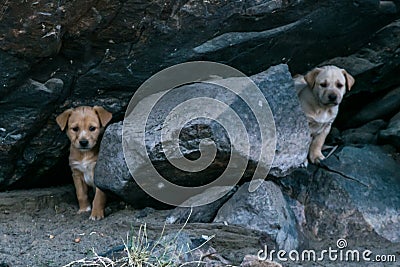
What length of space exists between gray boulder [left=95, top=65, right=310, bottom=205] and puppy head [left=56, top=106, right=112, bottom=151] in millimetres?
372

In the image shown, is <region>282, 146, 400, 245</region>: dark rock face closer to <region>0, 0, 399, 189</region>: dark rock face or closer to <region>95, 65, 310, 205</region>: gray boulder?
<region>95, 65, 310, 205</region>: gray boulder

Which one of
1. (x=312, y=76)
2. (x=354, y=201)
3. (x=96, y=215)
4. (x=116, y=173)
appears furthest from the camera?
(x=312, y=76)

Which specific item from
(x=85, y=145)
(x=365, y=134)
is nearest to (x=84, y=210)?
(x=85, y=145)

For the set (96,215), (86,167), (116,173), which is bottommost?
(96,215)

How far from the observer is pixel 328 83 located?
20.4 ft

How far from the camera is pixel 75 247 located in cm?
502

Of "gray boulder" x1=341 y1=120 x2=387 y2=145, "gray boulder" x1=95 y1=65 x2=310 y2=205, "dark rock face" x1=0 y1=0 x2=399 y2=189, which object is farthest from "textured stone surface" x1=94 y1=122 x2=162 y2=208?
"gray boulder" x1=341 y1=120 x2=387 y2=145

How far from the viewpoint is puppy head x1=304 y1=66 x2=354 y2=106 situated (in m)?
6.20

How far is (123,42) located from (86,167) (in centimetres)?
132

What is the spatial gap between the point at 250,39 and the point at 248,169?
129 centimetres

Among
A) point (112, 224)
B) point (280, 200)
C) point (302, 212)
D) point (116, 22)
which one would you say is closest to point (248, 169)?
point (280, 200)

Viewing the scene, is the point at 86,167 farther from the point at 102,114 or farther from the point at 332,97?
the point at 332,97

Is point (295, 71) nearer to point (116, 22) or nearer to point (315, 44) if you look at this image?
point (315, 44)

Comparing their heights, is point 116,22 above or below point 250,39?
above
